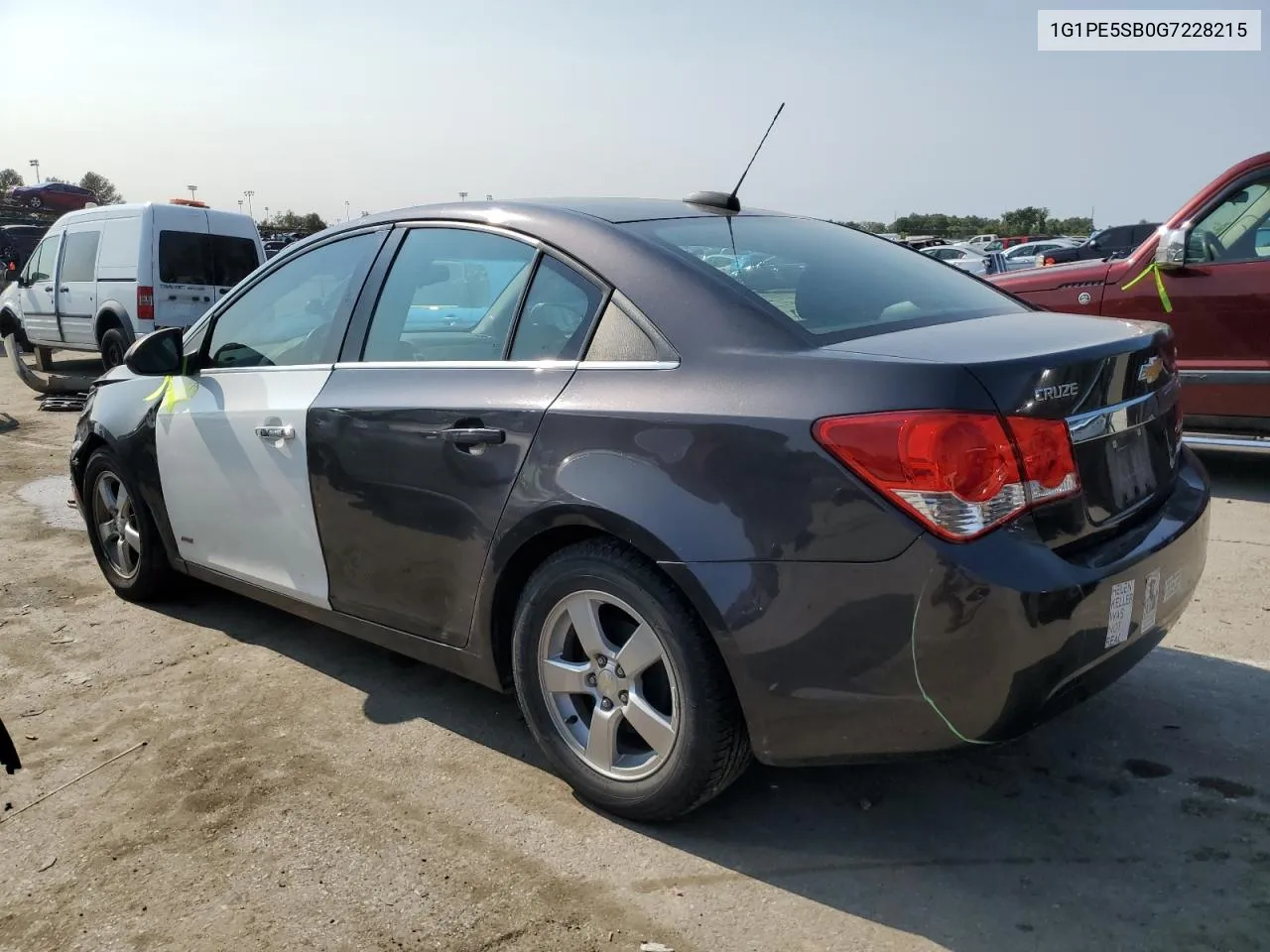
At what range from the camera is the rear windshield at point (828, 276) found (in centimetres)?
280

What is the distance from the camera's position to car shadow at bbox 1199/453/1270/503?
629 cm

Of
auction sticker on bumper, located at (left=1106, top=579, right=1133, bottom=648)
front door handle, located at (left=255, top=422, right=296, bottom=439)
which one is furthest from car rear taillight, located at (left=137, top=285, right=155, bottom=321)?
auction sticker on bumper, located at (left=1106, top=579, right=1133, bottom=648)

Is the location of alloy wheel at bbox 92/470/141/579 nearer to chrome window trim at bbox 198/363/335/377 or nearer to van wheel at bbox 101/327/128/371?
chrome window trim at bbox 198/363/335/377

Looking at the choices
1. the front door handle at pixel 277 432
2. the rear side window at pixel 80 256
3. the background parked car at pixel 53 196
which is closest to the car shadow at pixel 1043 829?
the front door handle at pixel 277 432

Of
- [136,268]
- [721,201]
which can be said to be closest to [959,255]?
[136,268]

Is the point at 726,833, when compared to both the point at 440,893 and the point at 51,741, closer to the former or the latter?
the point at 440,893

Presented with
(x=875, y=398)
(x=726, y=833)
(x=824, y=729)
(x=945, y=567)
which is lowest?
(x=726, y=833)

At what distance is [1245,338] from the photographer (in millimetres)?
6199

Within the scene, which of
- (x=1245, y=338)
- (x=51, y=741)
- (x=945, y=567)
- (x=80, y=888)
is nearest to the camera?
(x=945, y=567)

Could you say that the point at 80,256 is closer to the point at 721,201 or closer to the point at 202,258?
the point at 202,258

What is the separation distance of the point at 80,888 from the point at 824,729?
6.16 feet

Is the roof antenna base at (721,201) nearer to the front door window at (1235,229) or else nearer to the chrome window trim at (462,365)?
the chrome window trim at (462,365)

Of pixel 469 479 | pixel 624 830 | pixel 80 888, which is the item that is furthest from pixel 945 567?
pixel 80 888

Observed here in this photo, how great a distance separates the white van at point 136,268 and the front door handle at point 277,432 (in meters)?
9.23
